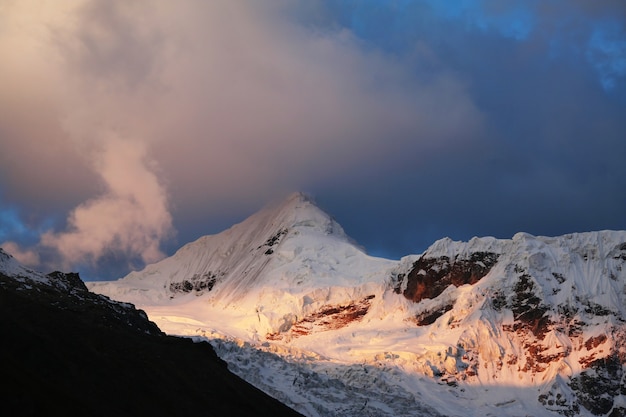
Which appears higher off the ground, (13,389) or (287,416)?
(287,416)

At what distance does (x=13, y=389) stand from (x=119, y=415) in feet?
106

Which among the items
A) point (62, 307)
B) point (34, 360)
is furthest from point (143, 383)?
point (62, 307)

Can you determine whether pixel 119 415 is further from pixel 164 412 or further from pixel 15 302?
pixel 15 302

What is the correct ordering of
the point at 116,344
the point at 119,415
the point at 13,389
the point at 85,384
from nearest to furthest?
the point at 13,389, the point at 119,415, the point at 85,384, the point at 116,344

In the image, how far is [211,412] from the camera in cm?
17850

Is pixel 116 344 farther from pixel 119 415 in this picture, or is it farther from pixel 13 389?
pixel 13 389

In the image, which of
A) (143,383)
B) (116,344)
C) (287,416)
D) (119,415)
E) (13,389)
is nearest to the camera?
(13,389)

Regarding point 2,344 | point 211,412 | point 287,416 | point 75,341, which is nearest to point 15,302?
point 75,341

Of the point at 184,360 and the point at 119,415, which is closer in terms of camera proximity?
the point at 119,415

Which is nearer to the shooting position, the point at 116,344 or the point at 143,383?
the point at 143,383

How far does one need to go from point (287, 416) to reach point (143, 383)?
1460 inches

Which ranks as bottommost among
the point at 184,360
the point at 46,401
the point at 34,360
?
the point at 46,401

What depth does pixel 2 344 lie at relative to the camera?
155250 mm

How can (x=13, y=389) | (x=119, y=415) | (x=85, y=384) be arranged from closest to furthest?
(x=13, y=389) < (x=119, y=415) < (x=85, y=384)
